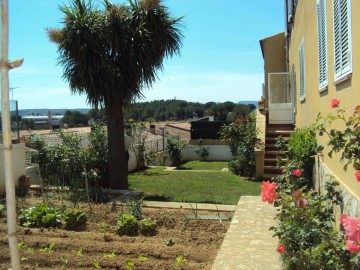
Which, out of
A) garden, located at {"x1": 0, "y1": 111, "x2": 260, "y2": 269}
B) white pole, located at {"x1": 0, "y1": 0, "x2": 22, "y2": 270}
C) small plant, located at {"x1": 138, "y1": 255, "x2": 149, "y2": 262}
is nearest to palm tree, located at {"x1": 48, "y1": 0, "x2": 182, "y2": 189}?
garden, located at {"x1": 0, "y1": 111, "x2": 260, "y2": 269}

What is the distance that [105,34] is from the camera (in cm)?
943

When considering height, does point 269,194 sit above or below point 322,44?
below

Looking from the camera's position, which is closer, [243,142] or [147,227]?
[147,227]

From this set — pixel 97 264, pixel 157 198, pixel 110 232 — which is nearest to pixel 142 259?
pixel 97 264

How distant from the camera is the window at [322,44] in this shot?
17.2ft

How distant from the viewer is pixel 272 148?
13.8 m

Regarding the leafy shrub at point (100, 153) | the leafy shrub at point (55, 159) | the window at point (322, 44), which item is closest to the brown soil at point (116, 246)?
the window at point (322, 44)

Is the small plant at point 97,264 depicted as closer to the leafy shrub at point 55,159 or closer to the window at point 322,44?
the window at point 322,44

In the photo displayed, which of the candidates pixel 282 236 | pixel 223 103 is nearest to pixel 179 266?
pixel 282 236

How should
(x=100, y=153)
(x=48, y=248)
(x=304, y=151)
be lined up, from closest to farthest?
(x=48, y=248) < (x=304, y=151) < (x=100, y=153)

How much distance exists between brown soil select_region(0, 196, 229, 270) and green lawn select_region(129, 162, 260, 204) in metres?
2.80

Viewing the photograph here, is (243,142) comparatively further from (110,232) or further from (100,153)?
(110,232)

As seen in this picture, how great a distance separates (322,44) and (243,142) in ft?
28.7

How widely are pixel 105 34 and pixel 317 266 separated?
25.4 ft
